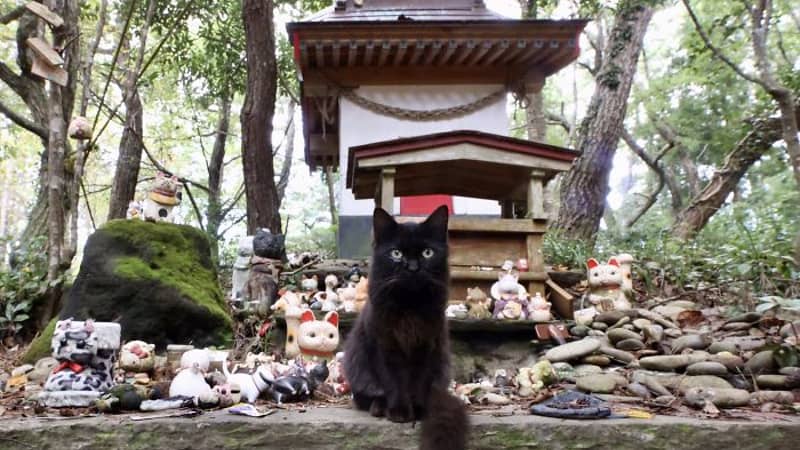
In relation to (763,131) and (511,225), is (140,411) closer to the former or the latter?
(511,225)

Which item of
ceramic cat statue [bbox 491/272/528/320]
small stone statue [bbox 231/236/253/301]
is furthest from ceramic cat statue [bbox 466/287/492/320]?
small stone statue [bbox 231/236/253/301]

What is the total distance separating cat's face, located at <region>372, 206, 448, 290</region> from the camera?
87.0 inches

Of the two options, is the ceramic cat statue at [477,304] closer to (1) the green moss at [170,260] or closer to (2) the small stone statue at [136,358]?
(1) the green moss at [170,260]

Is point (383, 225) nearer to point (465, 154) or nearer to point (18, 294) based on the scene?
point (465, 154)

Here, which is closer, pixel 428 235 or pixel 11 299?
pixel 428 235

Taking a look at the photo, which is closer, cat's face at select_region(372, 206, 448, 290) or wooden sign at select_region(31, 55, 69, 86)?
cat's face at select_region(372, 206, 448, 290)

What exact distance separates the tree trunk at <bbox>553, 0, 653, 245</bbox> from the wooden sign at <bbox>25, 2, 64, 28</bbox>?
6.05 meters

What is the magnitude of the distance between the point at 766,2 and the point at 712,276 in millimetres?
2539

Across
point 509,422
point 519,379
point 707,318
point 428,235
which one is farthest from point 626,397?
point 707,318

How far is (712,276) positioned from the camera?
5.24m

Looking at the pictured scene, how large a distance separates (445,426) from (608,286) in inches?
114

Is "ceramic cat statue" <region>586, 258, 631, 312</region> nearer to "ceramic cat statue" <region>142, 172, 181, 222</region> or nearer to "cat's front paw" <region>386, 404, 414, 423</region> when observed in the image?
"cat's front paw" <region>386, 404, 414, 423</region>

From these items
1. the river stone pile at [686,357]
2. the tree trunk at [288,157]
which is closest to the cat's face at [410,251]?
the river stone pile at [686,357]

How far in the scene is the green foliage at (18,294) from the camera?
13.9 feet
